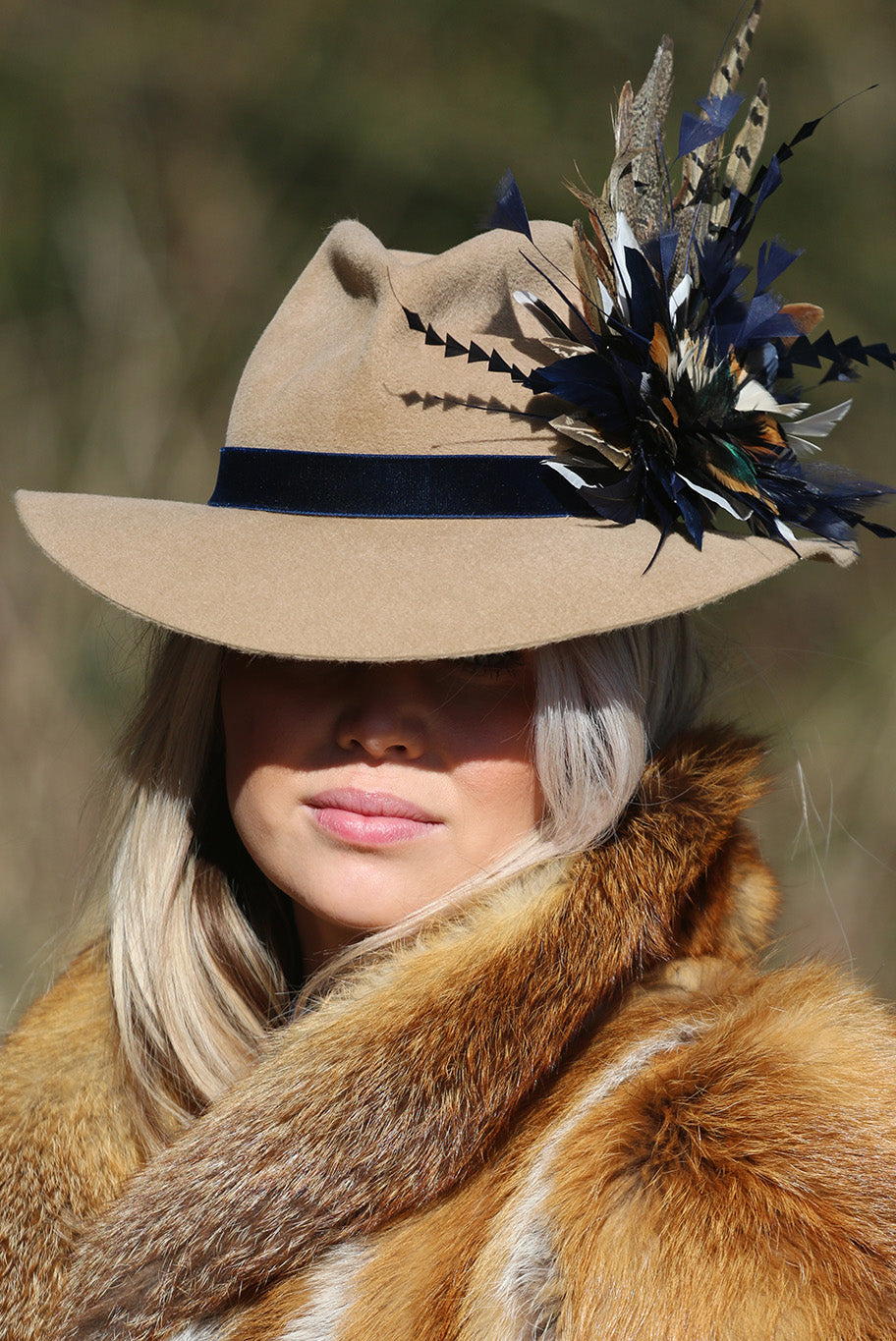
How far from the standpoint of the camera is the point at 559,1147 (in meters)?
1.13

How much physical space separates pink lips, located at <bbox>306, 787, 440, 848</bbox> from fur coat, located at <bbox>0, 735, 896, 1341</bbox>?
125mm

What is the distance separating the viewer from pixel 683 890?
4.41 feet

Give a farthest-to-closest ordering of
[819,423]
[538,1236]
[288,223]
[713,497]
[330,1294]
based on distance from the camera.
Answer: [288,223], [819,423], [713,497], [330,1294], [538,1236]

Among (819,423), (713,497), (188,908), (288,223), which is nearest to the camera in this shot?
(713,497)

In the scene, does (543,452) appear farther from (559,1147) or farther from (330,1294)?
(330,1294)

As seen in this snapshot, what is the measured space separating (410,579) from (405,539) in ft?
0.23

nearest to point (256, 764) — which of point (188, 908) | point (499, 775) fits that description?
point (499, 775)

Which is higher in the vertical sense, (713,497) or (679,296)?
(679,296)

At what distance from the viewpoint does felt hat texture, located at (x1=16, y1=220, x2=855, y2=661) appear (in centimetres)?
128

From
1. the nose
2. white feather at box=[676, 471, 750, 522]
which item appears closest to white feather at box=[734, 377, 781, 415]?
white feather at box=[676, 471, 750, 522]

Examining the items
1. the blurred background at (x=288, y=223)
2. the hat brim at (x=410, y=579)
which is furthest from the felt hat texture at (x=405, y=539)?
the blurred background at (x=288, y=223)

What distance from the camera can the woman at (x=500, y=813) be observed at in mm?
1092

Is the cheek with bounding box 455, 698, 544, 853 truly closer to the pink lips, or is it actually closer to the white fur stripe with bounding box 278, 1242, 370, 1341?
the pink lips

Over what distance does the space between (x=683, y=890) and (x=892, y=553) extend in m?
4.30
